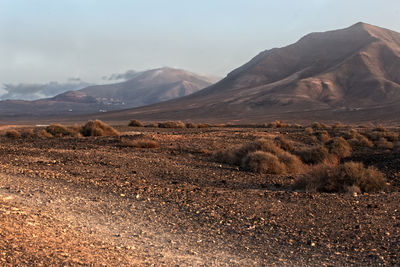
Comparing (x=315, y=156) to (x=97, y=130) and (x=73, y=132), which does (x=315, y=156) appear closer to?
(x=97, y=130)

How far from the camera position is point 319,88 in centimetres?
12662

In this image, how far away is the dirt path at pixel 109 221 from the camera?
5730 millimetres

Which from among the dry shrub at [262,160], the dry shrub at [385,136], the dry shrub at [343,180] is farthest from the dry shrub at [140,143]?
the dry shrub at [385,136]

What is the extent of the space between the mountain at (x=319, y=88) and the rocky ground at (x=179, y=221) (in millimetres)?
71048

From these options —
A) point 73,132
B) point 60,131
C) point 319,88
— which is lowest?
point 73,132

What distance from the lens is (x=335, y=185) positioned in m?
11.2

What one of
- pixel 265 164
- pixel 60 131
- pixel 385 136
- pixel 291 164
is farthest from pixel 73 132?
pixel 385 136

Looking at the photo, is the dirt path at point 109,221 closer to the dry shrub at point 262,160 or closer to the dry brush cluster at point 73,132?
the dry shrub at point 262,160

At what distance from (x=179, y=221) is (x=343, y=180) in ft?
18.8

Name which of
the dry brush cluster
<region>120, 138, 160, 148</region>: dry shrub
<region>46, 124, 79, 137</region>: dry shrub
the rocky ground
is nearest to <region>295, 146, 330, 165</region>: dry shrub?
the rocky ground

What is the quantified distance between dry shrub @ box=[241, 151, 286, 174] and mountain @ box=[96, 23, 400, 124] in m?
66.0

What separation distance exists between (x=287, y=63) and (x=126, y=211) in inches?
7124

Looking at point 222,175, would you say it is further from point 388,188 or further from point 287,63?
point 287,63

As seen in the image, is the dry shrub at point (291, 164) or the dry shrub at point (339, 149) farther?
the dry shrub at point (339, 149)
